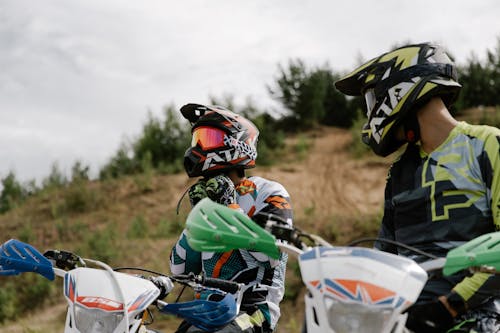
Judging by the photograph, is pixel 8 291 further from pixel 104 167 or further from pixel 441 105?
pixel 441 105

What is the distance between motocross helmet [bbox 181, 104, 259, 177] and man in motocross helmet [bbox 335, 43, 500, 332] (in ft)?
4.25

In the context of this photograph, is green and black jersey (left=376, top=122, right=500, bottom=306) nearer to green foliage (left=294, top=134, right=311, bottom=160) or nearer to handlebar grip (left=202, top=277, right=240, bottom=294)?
handlebar grip (left=202, top=277, right=240, bottom=294)

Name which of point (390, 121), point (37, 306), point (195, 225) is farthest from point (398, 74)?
point (37, 306)

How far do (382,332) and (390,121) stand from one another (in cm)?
123

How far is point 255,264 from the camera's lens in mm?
4055

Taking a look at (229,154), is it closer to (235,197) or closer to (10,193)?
(235,197)

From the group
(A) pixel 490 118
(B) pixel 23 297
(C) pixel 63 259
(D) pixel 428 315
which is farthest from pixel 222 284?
(A) pixel 490 118

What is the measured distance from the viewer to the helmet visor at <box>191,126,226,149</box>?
4.33 meters

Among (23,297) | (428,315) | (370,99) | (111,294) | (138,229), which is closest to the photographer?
(428,315)

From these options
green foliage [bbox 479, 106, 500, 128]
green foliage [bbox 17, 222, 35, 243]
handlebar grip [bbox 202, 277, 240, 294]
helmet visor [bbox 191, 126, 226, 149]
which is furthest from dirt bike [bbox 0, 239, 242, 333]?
green foliage [bbox 479, 106, 500, 128]

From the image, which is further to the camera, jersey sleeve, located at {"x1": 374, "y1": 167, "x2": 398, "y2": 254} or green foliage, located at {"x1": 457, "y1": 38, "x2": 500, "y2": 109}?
green foliage, located at {"x1": 457, "y1": 38, "x2": 500, "y2": 109}

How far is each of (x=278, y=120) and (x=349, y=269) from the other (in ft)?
72.2

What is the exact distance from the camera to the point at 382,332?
1.98 m

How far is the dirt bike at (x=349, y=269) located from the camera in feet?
6.47
